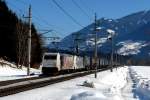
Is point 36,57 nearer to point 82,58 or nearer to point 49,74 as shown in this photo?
point 82,58

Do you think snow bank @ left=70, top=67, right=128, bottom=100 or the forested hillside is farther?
the forested hillside

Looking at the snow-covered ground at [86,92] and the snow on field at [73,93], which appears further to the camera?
the snow-covered ground at [86,92]

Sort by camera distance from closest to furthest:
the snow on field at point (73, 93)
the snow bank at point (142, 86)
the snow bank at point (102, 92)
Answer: the snow bank at point (102, 92), the snow on field at point (73, 93), the snow bank at point (142, 86)

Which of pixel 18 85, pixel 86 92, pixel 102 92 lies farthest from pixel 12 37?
pixel 86 92

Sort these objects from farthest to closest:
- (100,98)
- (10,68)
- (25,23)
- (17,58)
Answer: (25,23) → (17,58) → (10,68) → (100,98)

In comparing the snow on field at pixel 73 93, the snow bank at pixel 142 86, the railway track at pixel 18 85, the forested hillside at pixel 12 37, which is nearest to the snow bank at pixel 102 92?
the snow on field at pixel 73 93

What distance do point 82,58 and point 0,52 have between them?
18816 millimetres

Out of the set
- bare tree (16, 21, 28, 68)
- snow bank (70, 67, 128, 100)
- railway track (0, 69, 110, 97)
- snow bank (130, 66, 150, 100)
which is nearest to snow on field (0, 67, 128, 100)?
snow bank (70, 67, 128, 100)

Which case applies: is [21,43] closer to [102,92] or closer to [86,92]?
[102,92]

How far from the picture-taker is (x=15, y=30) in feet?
292

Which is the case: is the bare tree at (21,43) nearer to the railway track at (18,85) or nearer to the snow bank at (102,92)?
the snow bank at (102,92)

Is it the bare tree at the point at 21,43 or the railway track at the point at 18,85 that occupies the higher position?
the bare tree at the point at 21,43

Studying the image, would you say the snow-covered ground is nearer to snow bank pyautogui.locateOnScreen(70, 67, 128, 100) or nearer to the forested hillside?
snow bank pyautogui.locateOnScreen(70, 67, 128, 100)

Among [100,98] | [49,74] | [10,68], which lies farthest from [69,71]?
[100,98]
